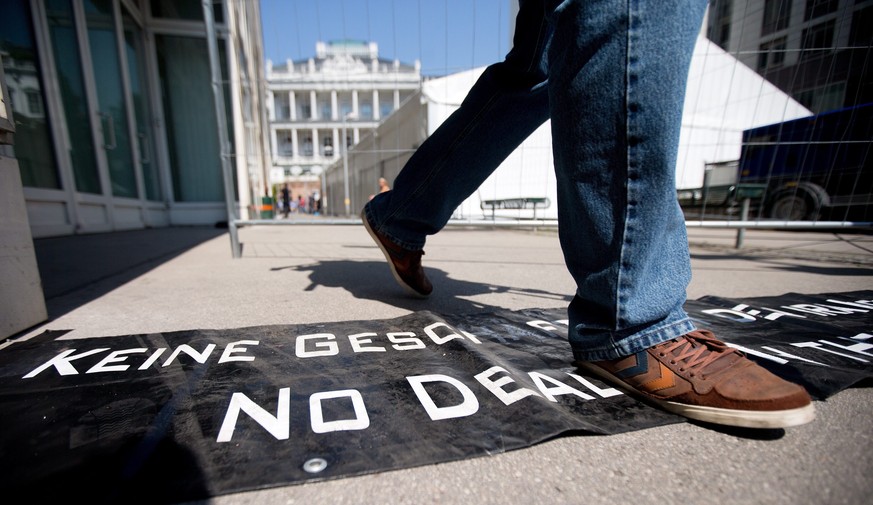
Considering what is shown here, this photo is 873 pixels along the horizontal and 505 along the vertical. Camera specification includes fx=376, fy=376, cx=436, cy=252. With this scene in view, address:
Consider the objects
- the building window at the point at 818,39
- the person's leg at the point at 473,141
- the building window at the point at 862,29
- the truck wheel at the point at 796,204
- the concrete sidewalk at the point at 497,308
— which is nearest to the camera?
the concrete sidewalk at the point at 497,308

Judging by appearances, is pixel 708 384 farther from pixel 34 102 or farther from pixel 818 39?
pixel 34 102

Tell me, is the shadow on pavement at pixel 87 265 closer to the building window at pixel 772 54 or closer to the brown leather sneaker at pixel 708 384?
the brown leather sneaker at pixel 708 384

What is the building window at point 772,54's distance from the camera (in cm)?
285

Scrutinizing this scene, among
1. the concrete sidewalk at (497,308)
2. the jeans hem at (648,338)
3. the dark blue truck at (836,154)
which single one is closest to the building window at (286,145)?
the concrete sidewalk at (497,308)

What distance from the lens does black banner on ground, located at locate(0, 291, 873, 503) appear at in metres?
0.62

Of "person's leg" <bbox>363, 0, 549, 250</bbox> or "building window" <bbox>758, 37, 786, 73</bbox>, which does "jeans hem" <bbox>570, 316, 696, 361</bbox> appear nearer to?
"person's leg" <bbox>363, 0, 549, 250</bbox>

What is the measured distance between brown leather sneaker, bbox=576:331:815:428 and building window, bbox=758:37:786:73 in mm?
3216

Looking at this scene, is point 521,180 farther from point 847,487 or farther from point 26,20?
point 26,20

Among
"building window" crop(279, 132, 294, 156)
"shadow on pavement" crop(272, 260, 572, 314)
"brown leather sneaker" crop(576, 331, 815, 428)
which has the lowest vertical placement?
"shadow on pavement" crop(272, 260, 572, 314)

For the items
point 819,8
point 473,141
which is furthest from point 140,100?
point 819,8

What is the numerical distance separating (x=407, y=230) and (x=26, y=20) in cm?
549

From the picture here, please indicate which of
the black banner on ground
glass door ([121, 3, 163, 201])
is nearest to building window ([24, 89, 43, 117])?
glass door ([121, 3, 163, 201])

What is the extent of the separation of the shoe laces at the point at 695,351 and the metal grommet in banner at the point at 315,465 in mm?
735

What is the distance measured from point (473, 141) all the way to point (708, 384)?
1.06m
